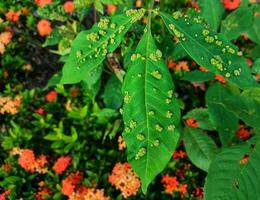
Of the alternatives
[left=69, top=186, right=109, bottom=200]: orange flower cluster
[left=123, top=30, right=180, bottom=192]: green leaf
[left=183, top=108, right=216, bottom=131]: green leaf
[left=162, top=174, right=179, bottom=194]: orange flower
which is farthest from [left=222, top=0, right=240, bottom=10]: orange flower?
[left=123, top=30, right=180, bottom=192]: green leaf

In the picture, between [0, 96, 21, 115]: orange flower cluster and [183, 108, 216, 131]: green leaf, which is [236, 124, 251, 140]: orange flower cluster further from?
[0, 96, 21, 115]: orange flower cluster

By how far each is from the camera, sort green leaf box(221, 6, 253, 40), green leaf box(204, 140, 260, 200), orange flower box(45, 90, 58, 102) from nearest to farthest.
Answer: green leaf box(204, 140, 260, 200)
green leaf box(221, 6, 253, 40)
orange flower box(45, 90, 58, 102)

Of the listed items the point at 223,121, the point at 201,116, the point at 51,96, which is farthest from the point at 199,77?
the point at 51,96

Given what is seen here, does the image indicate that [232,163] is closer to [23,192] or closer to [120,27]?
[120,27]

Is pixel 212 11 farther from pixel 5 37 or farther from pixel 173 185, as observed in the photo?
pixel 5 37

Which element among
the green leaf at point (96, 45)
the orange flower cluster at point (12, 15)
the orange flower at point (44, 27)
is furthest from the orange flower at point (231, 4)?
the green leaf at point (96, 45)

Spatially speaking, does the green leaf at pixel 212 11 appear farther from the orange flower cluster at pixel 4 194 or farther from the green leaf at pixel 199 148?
the orange flower cluster at pixel 4 194
